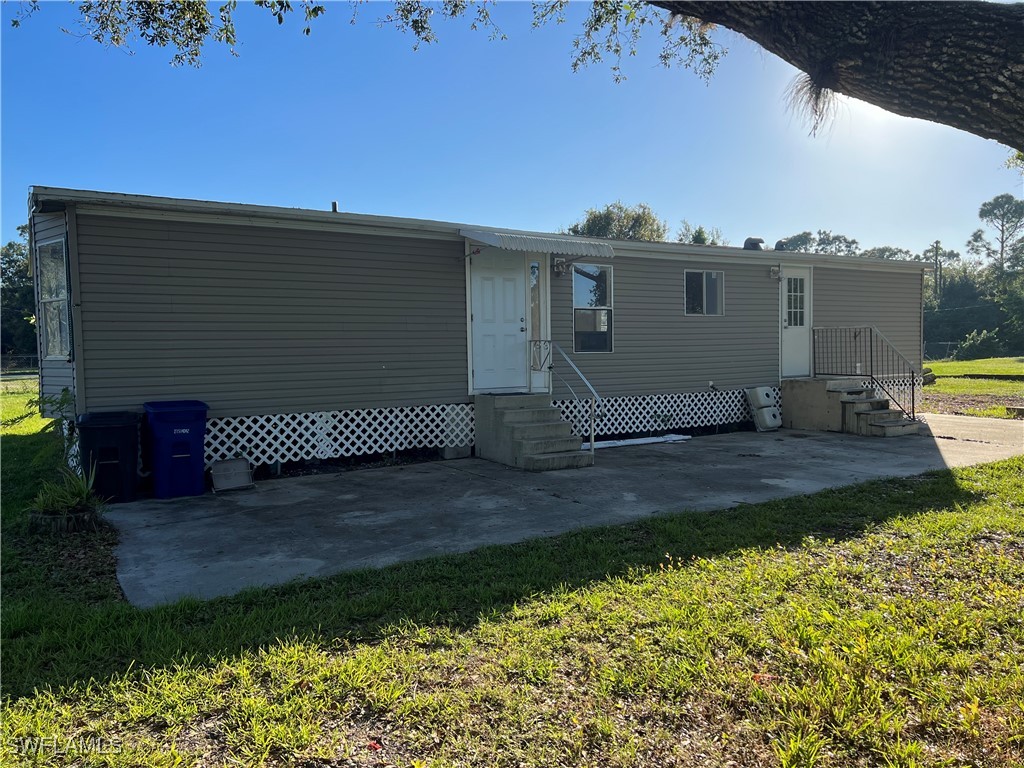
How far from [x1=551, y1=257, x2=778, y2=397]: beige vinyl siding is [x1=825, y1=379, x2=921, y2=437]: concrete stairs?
126 centimetres

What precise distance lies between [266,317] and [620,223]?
35940 mm

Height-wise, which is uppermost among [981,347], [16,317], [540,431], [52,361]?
[16,317]

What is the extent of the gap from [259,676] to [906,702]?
2722mm

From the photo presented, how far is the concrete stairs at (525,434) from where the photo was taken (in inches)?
326

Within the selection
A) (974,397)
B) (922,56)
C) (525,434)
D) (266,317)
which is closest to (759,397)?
(525,434)

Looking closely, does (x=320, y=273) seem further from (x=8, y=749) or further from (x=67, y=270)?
(x=8, y=749)

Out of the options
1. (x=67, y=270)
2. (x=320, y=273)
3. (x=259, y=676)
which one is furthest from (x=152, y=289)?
(x=259, y=676)

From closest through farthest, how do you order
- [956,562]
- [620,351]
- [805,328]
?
[956,562]
[620,351]
[805,328]

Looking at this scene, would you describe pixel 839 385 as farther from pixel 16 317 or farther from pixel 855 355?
pixel 16 317

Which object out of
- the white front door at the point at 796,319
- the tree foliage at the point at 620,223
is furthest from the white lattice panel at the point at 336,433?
the tree foliage at the point at 620,223

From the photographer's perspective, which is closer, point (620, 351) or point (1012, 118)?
point (1012, 118)

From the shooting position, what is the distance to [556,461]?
8242 mm

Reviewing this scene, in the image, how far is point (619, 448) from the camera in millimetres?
9953

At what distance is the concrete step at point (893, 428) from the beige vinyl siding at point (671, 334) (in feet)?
6.73
